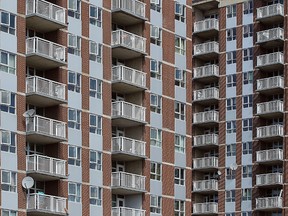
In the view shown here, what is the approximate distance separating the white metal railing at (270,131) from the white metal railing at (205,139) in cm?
564

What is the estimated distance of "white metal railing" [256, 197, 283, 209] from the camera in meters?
92.8

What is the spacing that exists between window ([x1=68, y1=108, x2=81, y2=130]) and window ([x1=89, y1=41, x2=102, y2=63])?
4426 millimetres

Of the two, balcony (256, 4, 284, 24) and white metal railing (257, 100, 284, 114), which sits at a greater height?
balcony (256, 4, 284, 24)

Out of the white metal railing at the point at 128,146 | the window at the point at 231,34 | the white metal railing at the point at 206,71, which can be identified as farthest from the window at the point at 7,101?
the window at the point at 231,34

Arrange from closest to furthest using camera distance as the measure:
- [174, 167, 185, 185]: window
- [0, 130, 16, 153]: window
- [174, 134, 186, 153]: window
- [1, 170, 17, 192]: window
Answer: [1, 170, 17, 192]: window
[0, 130, 16, 153]: window
[174, 167, 185, 185]: window
[174, 134, 186, 153]: window

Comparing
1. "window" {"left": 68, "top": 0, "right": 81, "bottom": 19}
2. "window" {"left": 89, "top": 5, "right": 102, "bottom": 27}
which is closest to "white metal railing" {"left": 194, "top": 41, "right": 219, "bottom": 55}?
"window" {"left": 89, "top": 5, "right": 102, "bottom": 27}

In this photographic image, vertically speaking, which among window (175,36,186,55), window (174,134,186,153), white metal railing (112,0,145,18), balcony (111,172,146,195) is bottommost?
balcony (111,172,146,195)

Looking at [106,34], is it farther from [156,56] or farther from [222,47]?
[222,47]

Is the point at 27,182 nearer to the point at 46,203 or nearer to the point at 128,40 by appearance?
the point at 46,203

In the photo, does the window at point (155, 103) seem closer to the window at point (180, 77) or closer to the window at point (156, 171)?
the window at point (180, 77)

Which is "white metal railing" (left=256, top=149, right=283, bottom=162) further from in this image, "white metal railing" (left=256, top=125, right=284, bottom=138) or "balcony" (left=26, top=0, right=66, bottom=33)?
"balcony" (left=26, top=0, right=66, bottom=33)

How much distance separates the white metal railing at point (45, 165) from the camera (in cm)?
6066

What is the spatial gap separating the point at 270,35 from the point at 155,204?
31283 millimetres

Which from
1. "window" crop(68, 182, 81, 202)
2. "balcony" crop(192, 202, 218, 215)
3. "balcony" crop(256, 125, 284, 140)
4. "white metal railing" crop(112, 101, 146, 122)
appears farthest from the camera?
"balcony" crop(192, 202, 218, 215)
